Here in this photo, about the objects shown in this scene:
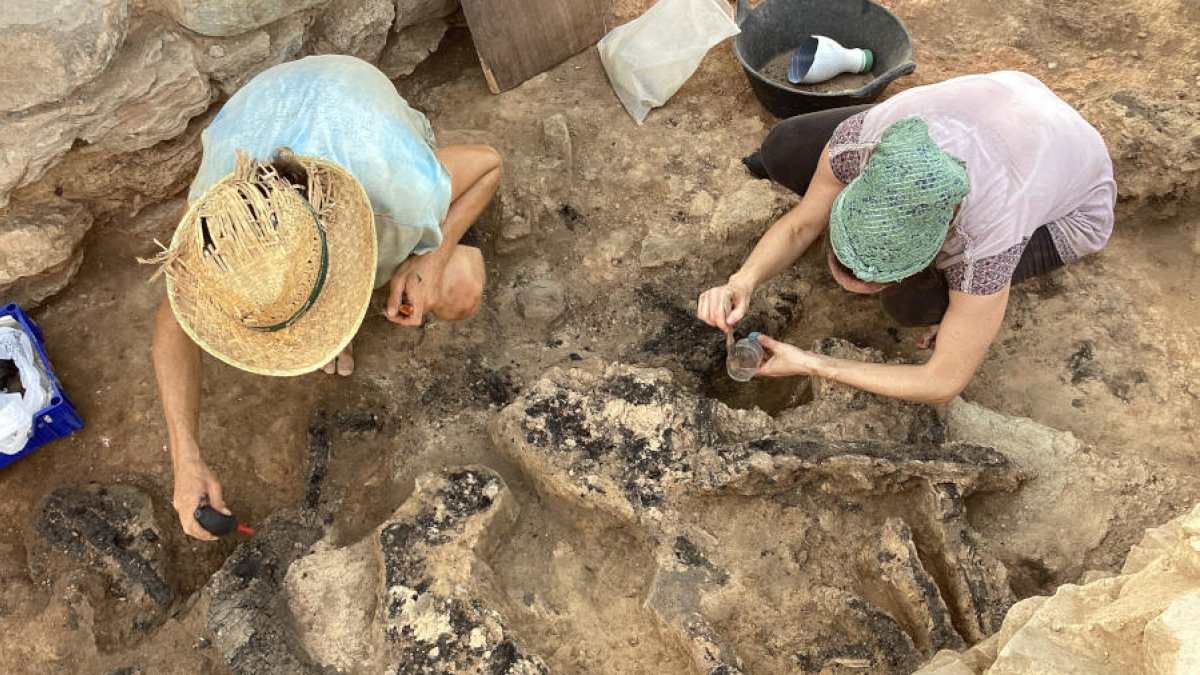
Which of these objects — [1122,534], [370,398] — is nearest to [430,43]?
[370,398]

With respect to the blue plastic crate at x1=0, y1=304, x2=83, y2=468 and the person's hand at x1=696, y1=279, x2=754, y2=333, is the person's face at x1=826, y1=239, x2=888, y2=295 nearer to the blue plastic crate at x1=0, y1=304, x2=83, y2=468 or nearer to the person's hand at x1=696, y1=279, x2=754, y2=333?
the person's hand at x1=696, y1=279, x2=754, y2=333

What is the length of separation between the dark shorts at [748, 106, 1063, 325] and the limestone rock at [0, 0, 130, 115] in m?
1.86

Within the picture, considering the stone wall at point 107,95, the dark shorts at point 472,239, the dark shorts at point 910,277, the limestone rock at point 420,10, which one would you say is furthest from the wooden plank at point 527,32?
the dark shorts at point 910,277

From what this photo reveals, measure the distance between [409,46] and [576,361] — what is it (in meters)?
1.56

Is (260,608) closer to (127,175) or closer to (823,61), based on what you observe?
(127,175)

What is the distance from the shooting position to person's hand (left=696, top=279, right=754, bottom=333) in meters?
2.21

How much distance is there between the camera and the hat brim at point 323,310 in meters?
1.77

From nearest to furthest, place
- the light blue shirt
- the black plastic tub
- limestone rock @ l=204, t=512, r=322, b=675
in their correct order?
1. limestone rock @ l=204, t=512, r=322, b=675
2. the light blue shirt
3. the black plastic tub

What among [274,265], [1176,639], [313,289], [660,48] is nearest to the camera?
[1176,639]

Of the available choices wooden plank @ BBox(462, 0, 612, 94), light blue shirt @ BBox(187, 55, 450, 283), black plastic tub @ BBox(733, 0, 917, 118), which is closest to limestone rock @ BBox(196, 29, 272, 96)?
light blue shirt @ BBox(187, 55, 450, 283)

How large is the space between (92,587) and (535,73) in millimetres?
2309

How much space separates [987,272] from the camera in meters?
1.95

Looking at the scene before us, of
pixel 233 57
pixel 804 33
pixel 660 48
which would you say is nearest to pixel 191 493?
pixel 233 57

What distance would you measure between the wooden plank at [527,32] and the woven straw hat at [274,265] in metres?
1.58
